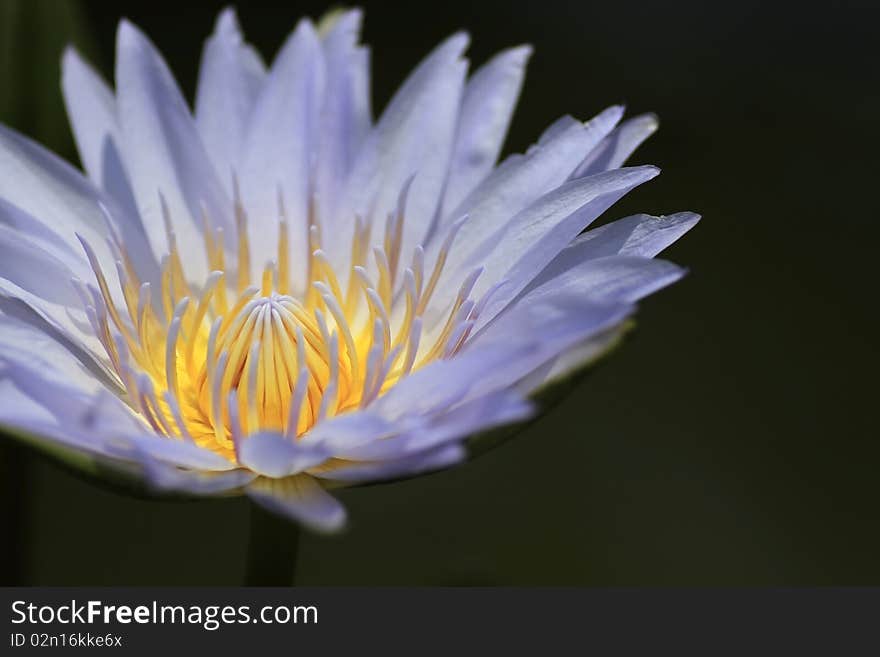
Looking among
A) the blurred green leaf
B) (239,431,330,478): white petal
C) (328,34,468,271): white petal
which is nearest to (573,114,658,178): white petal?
(328,34,468,271): white petal

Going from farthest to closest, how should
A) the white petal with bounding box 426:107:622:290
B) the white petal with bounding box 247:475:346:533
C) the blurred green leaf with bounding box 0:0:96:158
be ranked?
1. the blurred green leaf with bounding box 0:0:96:158
2. the white petal with bounding box 426:107:622:290
3. the white petal with bounding box 247:475:346:533

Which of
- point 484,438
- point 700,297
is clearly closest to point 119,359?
point 484,438

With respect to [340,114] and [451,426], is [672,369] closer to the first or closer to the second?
[340,114]

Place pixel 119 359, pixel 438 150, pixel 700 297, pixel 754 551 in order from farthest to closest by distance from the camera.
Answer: pixel 700 297
pixel 754 551
pixel 438 150
pixel 119 359

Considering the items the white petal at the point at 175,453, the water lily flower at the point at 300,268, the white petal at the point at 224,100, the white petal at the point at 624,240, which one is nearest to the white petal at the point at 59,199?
the water lily flower at the point at 300,268

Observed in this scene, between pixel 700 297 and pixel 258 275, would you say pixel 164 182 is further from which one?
pixel 700 297

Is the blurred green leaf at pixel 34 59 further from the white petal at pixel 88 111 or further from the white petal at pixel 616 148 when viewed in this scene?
the white petal at pixel 616 148

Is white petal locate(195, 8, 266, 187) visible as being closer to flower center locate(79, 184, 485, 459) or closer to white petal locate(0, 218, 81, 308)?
flower center locate(79, 184, 485, 459)
